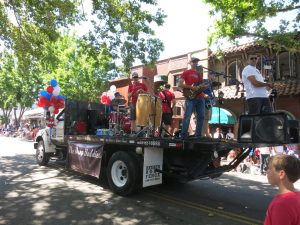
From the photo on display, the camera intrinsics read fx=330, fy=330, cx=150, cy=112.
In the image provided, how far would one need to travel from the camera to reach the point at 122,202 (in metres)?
6.58

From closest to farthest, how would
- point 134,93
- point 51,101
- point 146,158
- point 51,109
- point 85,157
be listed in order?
1. point 146,158
2. point 85,157
3. point 134,93
4. point 51,109
5. point 51,101

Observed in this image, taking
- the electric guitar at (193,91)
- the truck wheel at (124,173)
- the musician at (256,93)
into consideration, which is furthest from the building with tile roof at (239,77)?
the truck wheel at (124,173)

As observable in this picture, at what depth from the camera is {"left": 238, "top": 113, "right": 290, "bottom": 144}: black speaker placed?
197 inches

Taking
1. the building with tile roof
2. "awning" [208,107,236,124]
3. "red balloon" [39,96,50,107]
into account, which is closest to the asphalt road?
"red balloon" [39,96,50,107]

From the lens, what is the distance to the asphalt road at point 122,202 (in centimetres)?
556

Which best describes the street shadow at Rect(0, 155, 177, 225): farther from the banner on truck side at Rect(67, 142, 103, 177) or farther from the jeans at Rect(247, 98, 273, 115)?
the jeans at Rect(247, 98, 273, 115)

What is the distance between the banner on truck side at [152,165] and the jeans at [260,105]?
2.05 meters

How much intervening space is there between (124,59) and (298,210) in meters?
12.2

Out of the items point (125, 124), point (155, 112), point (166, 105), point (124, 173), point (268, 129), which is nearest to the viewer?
point (268, 129)

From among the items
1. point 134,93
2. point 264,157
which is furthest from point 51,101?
point 264,157

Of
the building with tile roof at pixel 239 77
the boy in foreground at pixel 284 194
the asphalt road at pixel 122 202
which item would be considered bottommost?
the asphalt road at pixel 122 202

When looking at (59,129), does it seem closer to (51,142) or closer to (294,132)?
(51,142)

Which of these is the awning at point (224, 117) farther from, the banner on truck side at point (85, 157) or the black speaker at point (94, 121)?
the banner on truck side at point (85, 157)

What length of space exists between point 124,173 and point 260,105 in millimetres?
3213
